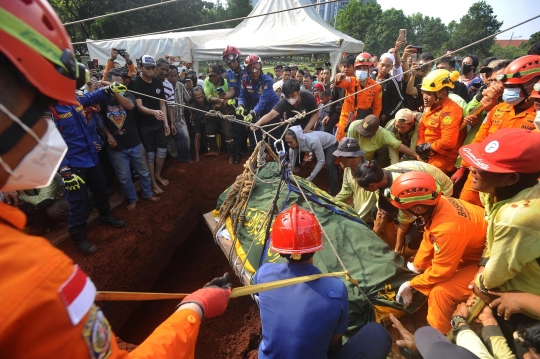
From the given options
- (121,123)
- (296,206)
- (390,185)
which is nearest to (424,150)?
(390,185)

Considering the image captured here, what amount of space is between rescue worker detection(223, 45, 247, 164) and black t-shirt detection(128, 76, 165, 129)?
1443mm

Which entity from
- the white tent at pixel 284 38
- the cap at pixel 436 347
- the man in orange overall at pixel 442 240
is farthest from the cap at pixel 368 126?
the white tent at pixel 284 38

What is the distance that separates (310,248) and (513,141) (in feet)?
4.29

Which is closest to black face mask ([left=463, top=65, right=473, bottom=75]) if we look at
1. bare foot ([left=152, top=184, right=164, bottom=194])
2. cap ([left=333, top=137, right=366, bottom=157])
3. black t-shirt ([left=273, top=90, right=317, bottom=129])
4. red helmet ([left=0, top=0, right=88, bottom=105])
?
black t-shirt ([left=273, top=90, right=317, bottom=129])

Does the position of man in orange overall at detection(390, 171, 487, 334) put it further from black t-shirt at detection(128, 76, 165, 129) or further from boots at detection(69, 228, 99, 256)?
black t-shirt at detection(128, 76, 165, 129)

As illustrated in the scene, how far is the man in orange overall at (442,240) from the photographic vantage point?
2.15 m

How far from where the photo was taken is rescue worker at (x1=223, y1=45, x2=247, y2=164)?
5.22 metres

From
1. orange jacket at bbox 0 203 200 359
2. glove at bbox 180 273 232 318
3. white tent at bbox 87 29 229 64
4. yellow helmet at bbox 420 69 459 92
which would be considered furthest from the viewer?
white tent at bbox 87 29 229 64

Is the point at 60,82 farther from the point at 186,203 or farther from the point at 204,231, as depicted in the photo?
the point at 204,231

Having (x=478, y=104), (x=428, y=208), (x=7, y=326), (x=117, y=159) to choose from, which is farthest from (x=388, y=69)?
(x=7, y=326)

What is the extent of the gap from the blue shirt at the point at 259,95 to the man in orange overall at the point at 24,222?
429 cm

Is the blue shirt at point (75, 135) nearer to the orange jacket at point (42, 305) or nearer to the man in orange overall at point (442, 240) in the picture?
the orange jacket at point (42, 305)

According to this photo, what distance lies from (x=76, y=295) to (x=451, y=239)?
2.30 meters

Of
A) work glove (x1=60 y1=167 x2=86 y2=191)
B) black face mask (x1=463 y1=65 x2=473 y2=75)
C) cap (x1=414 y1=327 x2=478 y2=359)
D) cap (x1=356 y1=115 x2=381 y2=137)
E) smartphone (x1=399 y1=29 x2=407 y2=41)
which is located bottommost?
cap (x1=414 y1=327 x2=478 y2=359)
